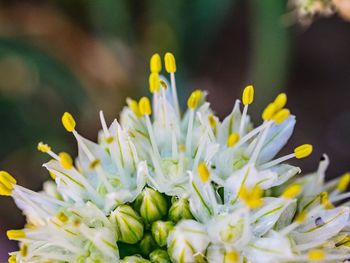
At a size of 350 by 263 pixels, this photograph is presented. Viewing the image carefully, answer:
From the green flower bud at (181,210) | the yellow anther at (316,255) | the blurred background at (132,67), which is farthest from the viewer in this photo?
the blurred background at (132,67)

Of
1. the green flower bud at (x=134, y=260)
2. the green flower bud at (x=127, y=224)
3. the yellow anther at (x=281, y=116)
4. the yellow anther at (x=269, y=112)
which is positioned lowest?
the green flower bud at (x=134, y=260)

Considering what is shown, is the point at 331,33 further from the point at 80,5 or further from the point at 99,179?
the point at 99,179

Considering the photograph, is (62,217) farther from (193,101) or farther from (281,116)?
(281,116)

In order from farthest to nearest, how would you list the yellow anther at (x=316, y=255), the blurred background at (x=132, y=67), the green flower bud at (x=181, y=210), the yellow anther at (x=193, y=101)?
the blurred background at (x=132, y=67) → the yellow anther at (x=193, y=101) → the green flower bud at (x=181, y=210) → the yellow anther at (x=316, y=255)

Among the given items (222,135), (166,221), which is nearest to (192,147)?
(222,135)

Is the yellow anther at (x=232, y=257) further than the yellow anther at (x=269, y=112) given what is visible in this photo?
No

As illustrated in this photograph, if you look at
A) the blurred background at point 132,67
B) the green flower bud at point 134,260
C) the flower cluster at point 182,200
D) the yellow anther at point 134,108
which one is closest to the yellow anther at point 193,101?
the flower cluster at point 182,200

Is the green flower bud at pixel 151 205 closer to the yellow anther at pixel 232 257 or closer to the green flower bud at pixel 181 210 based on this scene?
the green flower bud at pixel 181 210
